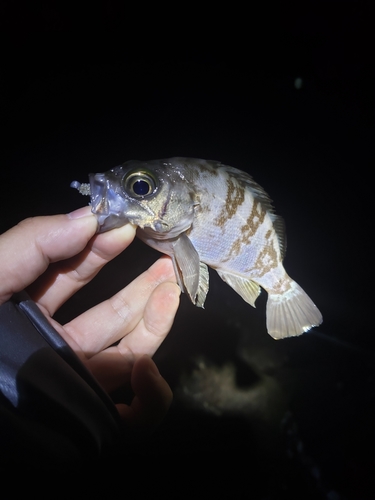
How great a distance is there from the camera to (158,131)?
2293 millimetres

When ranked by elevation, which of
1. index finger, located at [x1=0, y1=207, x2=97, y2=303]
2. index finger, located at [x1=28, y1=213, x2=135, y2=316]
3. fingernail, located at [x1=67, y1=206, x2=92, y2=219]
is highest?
fingernail, located at [x1=67, y1=206, x2=92, y2=219]

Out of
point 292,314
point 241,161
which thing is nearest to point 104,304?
point 292,314

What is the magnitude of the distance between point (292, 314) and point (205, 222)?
0.62 meters

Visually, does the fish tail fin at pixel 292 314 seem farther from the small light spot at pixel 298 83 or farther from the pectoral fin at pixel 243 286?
the small light spot at pixel 298 83

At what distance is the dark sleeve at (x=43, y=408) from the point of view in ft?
2.67

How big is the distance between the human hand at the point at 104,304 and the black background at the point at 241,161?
2.22 ft

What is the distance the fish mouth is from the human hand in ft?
0.11

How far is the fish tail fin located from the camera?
1.34m

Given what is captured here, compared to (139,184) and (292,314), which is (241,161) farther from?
(139,184)

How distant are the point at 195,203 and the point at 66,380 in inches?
30.0

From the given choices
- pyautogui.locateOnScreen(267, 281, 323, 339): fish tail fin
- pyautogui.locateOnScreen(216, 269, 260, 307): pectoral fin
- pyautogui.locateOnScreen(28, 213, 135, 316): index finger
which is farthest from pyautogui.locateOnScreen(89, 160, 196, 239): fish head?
pyautogui.locateOnScreen(267, 281, 323, 339): fish tail fin

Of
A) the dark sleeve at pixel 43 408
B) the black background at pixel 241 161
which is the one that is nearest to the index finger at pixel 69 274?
the dark sleeve at pixel 43 408

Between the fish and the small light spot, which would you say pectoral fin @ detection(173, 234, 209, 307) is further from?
the small light spot

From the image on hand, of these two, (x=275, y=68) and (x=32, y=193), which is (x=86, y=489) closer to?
(x=32, y=193)
